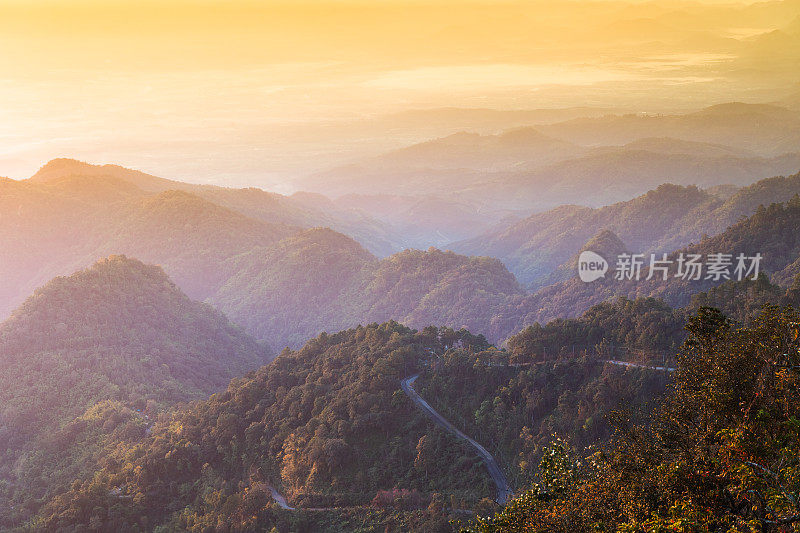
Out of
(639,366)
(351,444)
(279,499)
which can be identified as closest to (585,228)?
(639,366)

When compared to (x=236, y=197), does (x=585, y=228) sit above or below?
below

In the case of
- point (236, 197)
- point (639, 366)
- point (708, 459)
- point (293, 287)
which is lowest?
point (293, 287)

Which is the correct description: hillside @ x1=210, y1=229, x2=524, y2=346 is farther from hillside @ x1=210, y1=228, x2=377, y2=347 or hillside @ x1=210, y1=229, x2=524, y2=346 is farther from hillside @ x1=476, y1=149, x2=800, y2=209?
hillside @ x1=476, y1=149, x2=800, y2=209

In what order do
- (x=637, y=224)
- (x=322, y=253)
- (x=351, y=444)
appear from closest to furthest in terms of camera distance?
(x=351, y=444), (x=322, y=253), (x=637, y=224)

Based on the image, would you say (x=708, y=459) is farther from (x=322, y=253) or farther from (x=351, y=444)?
(x=322, y=253)

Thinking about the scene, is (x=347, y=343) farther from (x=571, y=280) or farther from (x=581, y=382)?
(x=571, y=280)

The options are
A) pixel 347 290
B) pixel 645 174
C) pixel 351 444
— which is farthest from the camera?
pixel 645 174

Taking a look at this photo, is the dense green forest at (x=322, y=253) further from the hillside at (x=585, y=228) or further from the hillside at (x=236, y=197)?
the hillside at (x=236, y=197)

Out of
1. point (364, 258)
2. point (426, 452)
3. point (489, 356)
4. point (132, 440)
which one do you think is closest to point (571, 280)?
point (364, 258)
